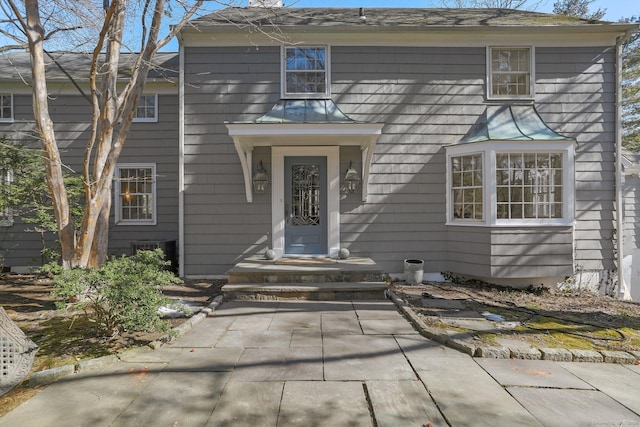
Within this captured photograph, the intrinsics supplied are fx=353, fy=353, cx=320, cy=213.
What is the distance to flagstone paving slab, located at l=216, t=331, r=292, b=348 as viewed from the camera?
3947 millimetres

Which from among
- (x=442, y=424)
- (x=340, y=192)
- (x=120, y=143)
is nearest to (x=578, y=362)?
(x=442, y=424)

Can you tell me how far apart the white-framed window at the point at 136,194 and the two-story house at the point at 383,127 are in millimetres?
1896

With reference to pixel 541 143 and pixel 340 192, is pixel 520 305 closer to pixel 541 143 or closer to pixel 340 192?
pixel 541 143

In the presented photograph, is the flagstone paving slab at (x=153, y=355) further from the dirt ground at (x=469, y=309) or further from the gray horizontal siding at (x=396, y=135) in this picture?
the gray horizontal siding at (x=396, y=135)

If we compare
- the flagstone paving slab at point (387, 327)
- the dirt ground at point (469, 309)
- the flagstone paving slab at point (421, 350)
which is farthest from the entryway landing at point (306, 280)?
the flagstone paving slab at point (421, 350)

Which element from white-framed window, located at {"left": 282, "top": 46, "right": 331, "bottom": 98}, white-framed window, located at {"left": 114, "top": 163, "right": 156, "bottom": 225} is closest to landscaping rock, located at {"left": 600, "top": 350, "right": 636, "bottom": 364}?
white-framed window, located at {"left": 282, "top": 46, "right": 331, "bottom": 98}

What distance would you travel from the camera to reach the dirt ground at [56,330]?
3527 millimetres

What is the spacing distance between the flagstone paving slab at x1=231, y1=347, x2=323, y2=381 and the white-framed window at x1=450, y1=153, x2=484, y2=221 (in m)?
5.00

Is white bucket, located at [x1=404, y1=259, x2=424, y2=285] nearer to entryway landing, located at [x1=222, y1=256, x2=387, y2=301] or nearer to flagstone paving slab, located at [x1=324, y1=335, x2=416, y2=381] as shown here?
entryway landing, located at [x1=222, y1=256, x2=387, y2=301]

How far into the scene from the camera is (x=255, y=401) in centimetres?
277

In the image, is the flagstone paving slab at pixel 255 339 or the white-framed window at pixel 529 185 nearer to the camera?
the flagstone paving slab at pixel 255 339

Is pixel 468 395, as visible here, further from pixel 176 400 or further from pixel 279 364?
pixel 176 400

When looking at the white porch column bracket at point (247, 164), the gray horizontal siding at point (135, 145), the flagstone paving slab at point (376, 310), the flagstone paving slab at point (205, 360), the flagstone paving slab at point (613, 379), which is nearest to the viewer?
the flagstone paving slab at point (613, 379)

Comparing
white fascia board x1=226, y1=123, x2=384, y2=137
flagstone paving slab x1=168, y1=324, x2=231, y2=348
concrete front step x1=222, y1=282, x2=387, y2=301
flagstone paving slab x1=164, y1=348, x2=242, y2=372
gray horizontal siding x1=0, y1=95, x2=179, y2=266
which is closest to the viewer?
flagstone paving slab x1=164, y1=348, x2=242, y2=372
